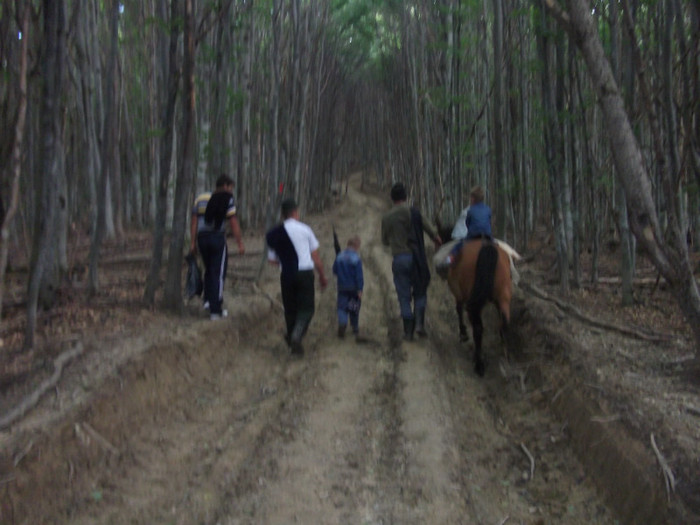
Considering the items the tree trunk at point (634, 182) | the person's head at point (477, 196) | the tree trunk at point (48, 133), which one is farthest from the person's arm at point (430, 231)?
the tree trunk at point (48, 133)

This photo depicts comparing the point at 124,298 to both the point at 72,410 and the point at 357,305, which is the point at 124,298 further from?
the point at 72,410

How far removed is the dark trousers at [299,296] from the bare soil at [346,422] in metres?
0.41

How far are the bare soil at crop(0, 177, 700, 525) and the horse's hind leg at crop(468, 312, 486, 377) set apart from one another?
119mm

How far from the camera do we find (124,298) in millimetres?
8789

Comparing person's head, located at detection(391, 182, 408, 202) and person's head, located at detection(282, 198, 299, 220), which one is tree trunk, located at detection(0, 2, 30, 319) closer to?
person's head, located at detection(282, 198, 299, 220)

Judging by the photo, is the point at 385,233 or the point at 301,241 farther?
the point at 385,233

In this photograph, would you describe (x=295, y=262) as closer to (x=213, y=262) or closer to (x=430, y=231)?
(x=213, y=262)

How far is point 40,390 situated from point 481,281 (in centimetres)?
427

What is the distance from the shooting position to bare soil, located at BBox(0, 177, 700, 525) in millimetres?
4172

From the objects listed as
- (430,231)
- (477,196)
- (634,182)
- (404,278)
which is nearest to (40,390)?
(404,278)

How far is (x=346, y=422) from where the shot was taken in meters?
5.73

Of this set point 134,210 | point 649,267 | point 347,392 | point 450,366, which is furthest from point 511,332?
point 134,210

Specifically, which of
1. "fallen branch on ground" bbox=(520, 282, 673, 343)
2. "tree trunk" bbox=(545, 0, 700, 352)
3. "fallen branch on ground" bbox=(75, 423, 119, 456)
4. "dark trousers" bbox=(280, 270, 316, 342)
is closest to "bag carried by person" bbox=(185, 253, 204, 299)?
"dark trousers" bbox=(280, 270, 316, 342)

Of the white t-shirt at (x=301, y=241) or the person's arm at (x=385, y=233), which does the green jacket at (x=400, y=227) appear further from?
the white t-shirt at (x=301, y=241)
